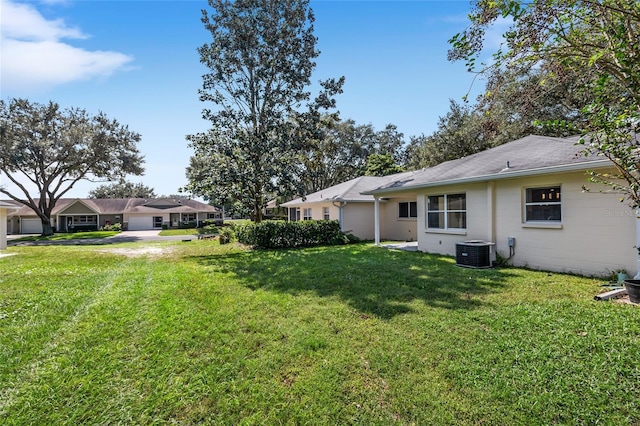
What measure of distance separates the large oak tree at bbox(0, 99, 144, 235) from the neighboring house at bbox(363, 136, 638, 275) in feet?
96.2

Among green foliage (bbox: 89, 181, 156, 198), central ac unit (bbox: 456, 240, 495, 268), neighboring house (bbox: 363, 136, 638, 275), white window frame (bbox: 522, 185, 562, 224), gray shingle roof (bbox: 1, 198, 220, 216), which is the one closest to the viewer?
neighboring house (bbox: 363, 136, 638, 275)

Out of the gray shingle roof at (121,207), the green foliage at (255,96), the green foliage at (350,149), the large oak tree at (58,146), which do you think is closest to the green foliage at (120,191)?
the gray shingle roof at (121,207)

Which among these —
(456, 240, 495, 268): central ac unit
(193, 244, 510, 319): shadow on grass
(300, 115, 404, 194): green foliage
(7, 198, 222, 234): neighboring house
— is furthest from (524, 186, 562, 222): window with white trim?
(7, 198, 222, 234): neighboring house

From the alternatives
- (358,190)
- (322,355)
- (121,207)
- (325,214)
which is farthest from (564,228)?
(121,207)

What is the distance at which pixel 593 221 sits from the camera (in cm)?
718

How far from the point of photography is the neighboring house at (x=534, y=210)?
693 centimetres

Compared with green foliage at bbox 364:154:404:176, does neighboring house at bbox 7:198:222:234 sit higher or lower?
lower

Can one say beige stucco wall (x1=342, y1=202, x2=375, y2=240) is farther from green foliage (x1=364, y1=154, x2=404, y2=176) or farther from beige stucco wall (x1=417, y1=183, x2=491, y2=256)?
green foliage (x1=364, y1=154, x2=404, y2=176)

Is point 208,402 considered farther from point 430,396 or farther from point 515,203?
point 515,203

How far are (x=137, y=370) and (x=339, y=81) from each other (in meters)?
16.5

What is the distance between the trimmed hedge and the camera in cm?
1495

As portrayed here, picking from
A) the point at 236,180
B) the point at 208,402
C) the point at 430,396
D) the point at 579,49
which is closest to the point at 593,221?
the point at 579,49

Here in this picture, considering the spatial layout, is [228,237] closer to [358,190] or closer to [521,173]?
[358,190]

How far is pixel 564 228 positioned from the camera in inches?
304
